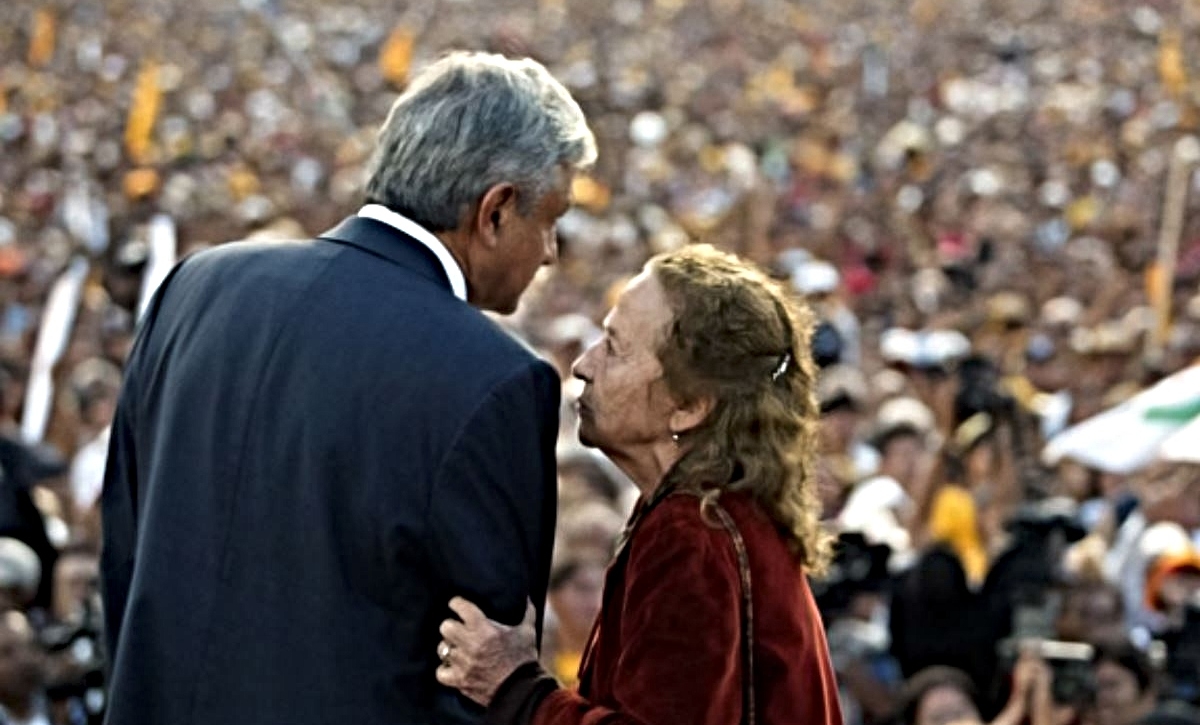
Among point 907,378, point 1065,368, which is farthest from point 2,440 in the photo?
point 1065,368

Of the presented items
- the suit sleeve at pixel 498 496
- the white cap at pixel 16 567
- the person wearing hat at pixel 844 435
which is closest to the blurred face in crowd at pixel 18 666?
the white cap at pixel 16 567

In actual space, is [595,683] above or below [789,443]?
below

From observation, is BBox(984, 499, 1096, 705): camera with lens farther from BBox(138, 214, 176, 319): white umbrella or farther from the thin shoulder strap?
BBox(138, 214, 176, 319): white umbrella

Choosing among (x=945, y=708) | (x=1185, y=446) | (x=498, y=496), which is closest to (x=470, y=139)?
(x=498, y=496)

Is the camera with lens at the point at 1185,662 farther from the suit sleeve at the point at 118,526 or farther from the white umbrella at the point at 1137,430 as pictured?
the suit sleeve at the point at 118,526

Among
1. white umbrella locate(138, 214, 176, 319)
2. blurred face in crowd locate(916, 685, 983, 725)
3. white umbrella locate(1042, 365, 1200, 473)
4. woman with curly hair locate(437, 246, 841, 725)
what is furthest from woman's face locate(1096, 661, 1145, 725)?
white umbrella locate(138, 214, 176, 319)

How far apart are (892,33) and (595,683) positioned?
34101mm

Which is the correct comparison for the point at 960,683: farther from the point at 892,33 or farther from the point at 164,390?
the point at 892,33

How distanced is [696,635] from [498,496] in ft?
0.96

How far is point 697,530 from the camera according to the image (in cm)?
334

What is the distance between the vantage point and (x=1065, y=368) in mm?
12477

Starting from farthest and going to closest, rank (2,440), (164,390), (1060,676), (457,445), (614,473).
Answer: (2,440), (614,473), (1060,676), (164,390), (457,445)

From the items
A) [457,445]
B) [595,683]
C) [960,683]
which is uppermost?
[457,445]

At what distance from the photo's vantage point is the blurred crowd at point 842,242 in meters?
7.32
